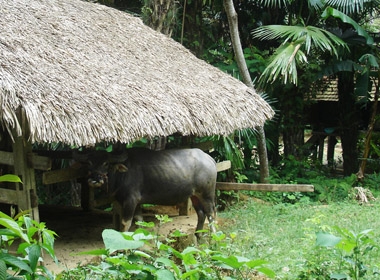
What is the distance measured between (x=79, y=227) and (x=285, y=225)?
300 centimetres

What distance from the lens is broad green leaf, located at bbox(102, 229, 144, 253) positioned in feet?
8.80

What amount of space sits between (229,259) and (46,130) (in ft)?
10.6

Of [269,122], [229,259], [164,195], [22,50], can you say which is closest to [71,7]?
[22,50]

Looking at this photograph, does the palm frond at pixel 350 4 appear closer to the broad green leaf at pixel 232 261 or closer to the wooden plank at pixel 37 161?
the wooden plank at pixel 37 161

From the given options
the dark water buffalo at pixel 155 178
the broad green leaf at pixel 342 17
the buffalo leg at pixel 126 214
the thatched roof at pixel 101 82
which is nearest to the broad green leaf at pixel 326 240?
the thatched roof at pixel 101 82

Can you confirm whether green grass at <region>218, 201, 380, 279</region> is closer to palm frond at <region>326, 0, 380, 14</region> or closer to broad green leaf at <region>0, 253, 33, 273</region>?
broad green leaf at <region>0, 253, 33, 273</region>

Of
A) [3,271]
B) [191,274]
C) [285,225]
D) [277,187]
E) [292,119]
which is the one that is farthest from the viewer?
[292,119]

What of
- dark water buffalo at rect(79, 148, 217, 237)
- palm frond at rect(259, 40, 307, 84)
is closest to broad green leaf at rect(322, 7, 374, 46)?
palm frond at rect(259, 40, 307, 84)

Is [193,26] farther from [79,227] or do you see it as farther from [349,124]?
[79,227]

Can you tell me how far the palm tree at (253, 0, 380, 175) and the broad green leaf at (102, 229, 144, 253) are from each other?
7863 mm

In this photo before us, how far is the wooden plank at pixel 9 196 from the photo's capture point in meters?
6.35

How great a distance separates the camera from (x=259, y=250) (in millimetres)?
7141

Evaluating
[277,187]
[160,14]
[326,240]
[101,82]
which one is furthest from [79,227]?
[326,240]

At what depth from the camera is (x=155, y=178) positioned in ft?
25.0
